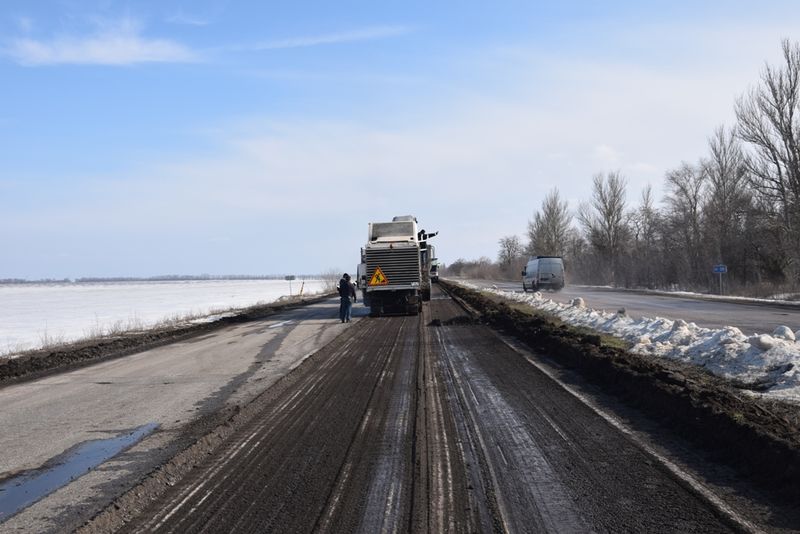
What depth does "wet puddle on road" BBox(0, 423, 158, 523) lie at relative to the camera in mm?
5824

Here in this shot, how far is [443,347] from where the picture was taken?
55.5ft

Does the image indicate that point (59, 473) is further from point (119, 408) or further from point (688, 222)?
point (688, 222)

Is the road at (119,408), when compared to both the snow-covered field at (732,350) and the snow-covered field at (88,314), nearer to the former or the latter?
the snow-covered field at (732,350)

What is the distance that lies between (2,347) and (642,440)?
23.4 meters

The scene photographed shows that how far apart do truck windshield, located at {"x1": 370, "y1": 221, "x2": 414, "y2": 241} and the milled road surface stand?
20.3 meters

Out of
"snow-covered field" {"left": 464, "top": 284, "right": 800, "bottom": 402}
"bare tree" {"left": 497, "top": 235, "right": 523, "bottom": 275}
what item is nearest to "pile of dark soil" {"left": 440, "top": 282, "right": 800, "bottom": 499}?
"snow-covered field" {"left": 464, "top": 284, "right": 800, "bottom": 402}

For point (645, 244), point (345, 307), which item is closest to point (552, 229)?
point (645, 244)

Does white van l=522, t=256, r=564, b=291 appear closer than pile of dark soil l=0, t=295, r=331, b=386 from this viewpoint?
No

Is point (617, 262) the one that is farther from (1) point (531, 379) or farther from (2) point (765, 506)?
(2) point (765, 506)

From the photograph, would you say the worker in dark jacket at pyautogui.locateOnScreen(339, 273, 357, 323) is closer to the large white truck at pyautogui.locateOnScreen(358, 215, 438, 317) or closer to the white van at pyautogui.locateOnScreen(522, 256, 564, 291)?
the large white truck at pyautogui.locateOnScreen(358, 215, 438, 317)

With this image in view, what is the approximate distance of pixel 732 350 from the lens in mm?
11180

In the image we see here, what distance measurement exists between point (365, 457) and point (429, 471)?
2.87 feet

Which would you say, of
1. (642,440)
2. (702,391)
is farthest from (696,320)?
(642,440)

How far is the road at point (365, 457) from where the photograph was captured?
4957 millimetres
